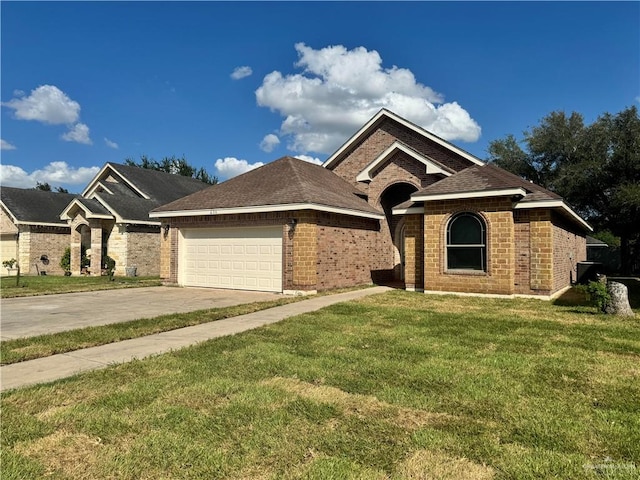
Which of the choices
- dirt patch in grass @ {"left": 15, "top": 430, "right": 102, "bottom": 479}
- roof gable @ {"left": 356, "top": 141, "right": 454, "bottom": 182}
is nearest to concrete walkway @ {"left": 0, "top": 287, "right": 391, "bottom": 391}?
dirt patch in grass @ {"left": 15, "top": 430, "right": 102, "bottom": 479}

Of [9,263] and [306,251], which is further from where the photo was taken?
[9,263]

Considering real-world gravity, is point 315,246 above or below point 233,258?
above

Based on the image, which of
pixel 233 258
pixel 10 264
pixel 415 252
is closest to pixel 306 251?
pixel 233 258

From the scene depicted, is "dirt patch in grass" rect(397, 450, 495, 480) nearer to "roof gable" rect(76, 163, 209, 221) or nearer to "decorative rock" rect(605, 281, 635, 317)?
"decorative rock" rect(605, 281, 635, 317)

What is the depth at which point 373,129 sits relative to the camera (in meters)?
19.5

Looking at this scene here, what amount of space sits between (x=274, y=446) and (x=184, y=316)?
21.1 feet

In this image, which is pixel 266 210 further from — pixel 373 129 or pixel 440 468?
pixel 440 468

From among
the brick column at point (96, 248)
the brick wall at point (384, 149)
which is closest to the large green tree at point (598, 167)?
the brick wall at point (384, 149)

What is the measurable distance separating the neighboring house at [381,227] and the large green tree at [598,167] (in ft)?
51.7

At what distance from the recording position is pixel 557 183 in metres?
33.0

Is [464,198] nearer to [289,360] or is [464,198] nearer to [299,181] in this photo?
[299,181]

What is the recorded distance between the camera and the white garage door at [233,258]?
1427 cm

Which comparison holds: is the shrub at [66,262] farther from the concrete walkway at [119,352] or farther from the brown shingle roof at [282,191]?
the concrete walkway at [119,352]

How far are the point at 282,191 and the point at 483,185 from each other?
21.7 feet
